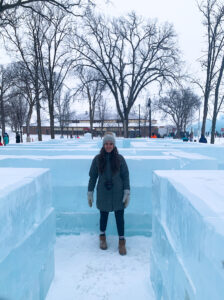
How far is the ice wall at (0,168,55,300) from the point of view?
1.59 meters

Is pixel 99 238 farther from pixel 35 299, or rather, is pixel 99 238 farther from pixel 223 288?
pixel 223 288

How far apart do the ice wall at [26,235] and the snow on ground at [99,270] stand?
0.87ft

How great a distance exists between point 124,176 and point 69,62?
17471 millimetres

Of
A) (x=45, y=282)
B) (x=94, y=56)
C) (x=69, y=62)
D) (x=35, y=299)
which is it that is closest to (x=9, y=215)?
(x=35, y=299)

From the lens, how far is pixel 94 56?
2080 centimetres

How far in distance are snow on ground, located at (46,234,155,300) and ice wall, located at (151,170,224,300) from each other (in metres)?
0.34

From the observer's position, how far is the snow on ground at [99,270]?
2.50 m

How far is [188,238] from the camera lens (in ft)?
4.95

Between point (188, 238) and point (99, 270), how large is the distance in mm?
1744

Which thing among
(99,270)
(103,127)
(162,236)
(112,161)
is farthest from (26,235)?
(103,127)

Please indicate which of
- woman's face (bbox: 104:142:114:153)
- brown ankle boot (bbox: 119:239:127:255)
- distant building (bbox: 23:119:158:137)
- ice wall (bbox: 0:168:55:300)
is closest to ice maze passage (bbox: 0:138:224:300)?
ice wall (bbox: 0:168:55:300)

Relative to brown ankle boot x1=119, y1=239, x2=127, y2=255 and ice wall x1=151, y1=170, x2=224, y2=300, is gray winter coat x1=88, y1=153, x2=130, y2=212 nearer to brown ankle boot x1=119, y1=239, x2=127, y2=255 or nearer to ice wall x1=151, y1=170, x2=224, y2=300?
brown ankle boot x1=119, y1=239, x2=127, y2=255

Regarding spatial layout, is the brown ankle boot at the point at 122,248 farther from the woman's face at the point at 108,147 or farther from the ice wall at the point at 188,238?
the woman's face at the point at 108,147

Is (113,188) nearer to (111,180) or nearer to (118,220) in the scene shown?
(111,180)
